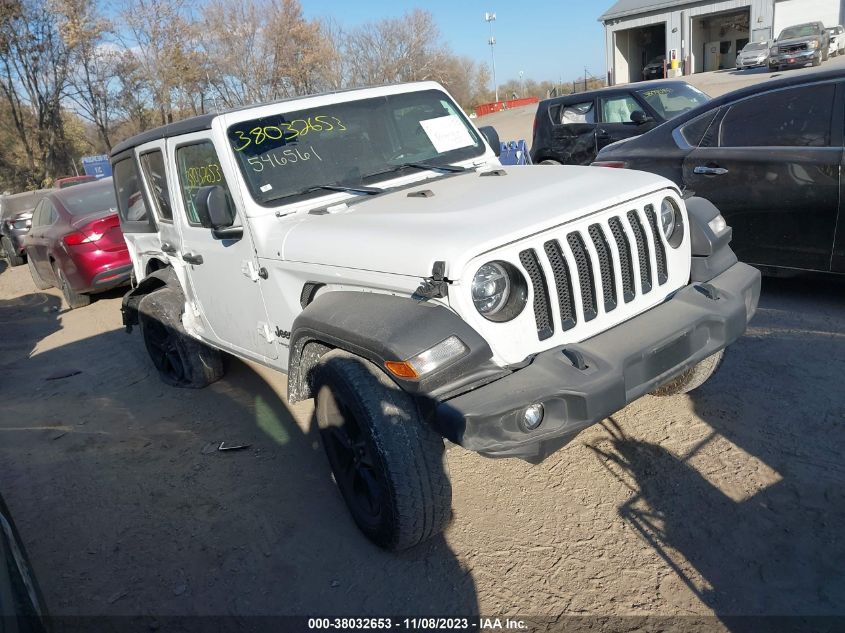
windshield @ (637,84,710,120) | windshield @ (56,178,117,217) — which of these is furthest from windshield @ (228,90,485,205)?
windshield @ (637,84,710,120)

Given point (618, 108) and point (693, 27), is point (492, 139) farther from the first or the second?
point (693, 27)

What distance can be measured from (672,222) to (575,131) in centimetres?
760

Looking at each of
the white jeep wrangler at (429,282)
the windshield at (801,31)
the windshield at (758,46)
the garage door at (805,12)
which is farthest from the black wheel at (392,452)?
the garage door at (805,12)

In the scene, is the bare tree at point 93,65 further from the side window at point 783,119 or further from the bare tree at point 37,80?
the side window at point 783,119

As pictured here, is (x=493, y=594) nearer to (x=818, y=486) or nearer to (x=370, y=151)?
(x=818, y=486)

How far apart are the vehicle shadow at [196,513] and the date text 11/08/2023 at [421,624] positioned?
5 centimetres

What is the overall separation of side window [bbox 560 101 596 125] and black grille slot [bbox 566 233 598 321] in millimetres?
8062

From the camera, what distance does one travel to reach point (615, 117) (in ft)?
32.8

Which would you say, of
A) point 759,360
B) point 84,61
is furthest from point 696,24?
point 759,360

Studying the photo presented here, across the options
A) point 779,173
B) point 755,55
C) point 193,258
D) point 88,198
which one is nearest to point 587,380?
point 193,258

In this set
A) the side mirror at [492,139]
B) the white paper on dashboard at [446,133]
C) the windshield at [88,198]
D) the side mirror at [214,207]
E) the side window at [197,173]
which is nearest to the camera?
the side mirror at [214,207]

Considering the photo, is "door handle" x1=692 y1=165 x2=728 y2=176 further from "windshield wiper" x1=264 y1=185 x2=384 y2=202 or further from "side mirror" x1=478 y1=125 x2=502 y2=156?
"windshield wiper" x1=264 y1=185 x2=384 y2=202

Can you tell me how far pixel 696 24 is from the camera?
4112cm

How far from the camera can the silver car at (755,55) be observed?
110ft
